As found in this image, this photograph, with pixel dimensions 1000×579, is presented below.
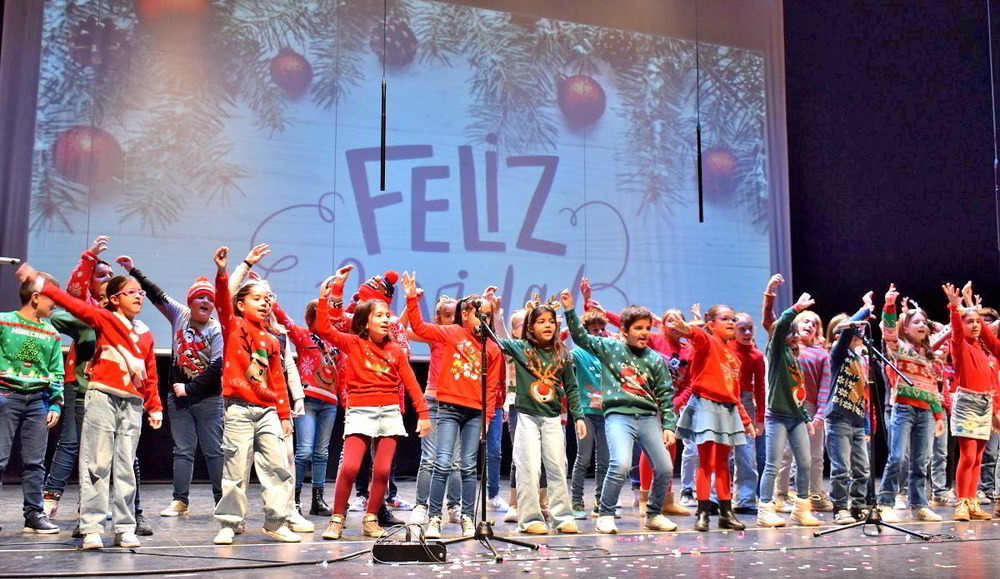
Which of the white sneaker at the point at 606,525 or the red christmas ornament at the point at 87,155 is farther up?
the red christmas ornament at the point at 87,155

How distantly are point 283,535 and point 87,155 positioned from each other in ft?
12.3

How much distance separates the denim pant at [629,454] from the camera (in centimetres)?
478

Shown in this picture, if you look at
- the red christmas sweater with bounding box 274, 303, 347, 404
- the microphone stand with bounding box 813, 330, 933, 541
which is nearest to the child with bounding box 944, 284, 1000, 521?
the microphone stand with bounding box 813, 330, 933, 541

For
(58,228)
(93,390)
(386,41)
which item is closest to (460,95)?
(386,41)

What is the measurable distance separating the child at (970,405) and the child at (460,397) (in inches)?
112

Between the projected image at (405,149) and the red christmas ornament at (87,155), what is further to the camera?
the projected image at (405,149)

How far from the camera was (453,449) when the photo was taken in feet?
15.7

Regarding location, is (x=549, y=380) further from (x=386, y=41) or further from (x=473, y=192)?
(x=386, y=41)

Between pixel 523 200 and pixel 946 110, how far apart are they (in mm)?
4600

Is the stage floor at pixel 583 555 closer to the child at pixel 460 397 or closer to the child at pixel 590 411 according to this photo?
the child at pixel 460 397

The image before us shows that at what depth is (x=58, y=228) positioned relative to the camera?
260 inches

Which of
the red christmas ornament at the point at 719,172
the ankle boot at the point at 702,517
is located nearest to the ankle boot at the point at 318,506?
the ankle boot at the point at 702,517

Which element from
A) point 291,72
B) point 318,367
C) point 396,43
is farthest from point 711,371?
point 291,72

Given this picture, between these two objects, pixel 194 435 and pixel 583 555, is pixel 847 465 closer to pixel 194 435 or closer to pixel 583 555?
pixel 583 555
